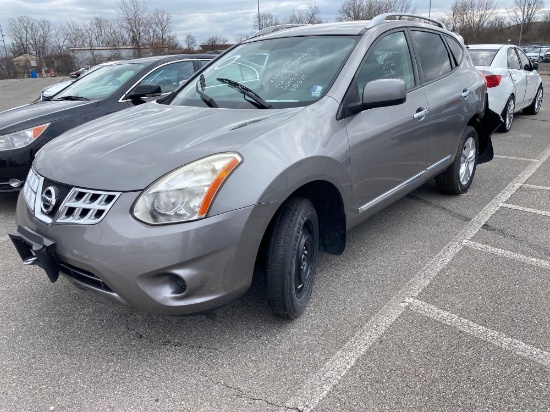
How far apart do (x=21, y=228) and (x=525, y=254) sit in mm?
3476

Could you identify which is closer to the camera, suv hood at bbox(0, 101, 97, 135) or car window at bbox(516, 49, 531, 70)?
suv hood at bbox(0, 101, 97, 135)

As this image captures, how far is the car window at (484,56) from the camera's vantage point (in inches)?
328

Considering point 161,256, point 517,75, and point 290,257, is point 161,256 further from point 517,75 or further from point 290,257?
point 517,75

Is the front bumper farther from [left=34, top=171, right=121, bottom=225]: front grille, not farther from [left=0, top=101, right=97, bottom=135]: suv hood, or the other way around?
[left=0, top=101, right=97, bottom=135]: suv hood

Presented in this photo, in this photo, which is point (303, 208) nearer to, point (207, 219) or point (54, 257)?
point (207, 219)

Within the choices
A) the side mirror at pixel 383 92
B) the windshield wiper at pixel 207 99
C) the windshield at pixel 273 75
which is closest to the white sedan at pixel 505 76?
the windshield at pixel 273 75

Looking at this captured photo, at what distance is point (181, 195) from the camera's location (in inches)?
85.0

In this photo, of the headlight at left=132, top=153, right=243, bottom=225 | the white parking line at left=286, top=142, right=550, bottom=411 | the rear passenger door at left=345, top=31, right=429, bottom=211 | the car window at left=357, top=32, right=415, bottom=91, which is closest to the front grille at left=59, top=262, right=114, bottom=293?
the headlight at left=132, top=153, right=243, bottom=225

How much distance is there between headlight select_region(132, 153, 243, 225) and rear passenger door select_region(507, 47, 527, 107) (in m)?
7.95

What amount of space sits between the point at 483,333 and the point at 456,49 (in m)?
3.24

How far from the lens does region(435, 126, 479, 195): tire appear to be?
464 centimetres

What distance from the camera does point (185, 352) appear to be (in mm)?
2518

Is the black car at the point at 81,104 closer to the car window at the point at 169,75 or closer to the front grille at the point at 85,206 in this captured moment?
the car window at the point at 169,75

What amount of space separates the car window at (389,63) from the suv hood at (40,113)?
314 cm
